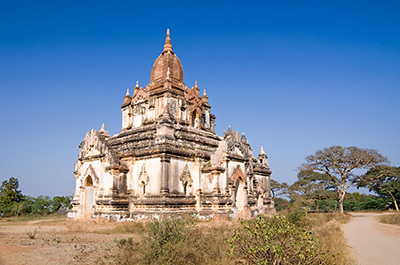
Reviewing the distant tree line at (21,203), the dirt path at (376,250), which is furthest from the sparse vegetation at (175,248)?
the distant tree line at (21,203)

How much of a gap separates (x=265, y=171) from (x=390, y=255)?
57.2ft

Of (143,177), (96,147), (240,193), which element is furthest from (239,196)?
(96,147)

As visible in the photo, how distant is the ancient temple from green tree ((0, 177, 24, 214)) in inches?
603

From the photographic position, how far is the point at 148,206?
56.3ft

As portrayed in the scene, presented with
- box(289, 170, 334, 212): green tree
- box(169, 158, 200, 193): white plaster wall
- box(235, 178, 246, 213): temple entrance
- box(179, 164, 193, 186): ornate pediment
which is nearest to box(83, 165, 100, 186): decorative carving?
box(169, 158, 200, 193): white plaster wall

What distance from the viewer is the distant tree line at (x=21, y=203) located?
3106 cm

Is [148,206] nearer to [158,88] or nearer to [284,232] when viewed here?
[158,88]

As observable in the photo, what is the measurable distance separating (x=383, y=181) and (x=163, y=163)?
33345 mm

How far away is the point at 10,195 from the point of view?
3438cm

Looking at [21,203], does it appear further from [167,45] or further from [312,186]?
[312,186]

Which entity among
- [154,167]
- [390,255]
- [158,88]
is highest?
[158,88]

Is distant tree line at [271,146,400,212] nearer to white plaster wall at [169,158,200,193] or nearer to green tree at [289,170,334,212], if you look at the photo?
green tree at [289,170,334,212]

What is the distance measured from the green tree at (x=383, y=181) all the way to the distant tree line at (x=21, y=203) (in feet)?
109

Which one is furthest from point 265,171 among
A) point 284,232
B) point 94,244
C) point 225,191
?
point 284,232
